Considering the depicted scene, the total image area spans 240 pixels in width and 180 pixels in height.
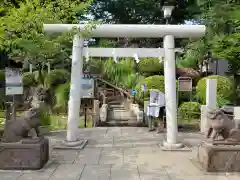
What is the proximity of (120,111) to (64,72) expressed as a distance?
5.68 metres

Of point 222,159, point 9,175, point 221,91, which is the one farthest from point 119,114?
point 9,175

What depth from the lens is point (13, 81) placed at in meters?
9.50

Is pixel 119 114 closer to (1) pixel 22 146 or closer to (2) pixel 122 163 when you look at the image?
(2) pixel 122 163

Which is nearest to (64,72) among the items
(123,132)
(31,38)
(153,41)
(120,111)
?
(120,111)

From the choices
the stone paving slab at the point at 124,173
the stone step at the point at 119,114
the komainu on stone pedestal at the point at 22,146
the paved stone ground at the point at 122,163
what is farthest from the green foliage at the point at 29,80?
the stone paving slab at the point at 124,173

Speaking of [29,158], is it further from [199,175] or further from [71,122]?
[199,175]

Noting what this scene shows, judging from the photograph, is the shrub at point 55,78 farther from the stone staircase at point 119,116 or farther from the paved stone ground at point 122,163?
the paved stone ground at point 122,163

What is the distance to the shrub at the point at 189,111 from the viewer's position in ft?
46.6

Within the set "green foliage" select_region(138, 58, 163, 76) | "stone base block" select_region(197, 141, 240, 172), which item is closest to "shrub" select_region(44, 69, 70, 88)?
"green foliage" select_region(138, 58, 163, 76)

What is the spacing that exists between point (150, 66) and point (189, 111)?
4762 mm

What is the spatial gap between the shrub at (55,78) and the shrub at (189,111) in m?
7.89

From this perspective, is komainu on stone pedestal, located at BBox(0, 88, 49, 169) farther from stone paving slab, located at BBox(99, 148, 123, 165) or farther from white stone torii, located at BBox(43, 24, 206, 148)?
white stone torii, located at BBox(43, 24, 206, 148)

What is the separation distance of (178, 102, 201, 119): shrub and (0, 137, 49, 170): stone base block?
8.59 m

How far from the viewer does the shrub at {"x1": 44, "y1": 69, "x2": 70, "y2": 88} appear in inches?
733
